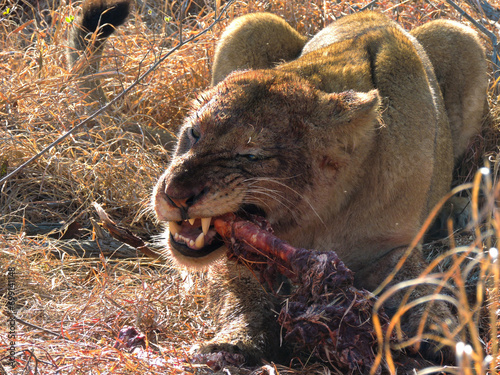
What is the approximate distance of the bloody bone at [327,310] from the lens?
2582mm

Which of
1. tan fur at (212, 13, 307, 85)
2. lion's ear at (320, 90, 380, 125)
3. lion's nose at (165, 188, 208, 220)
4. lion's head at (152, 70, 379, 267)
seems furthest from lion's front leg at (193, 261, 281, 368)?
tan fur at (212, 13, 307, 85)

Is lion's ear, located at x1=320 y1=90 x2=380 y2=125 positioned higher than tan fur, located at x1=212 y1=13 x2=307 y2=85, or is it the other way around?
lion's ear, located at x1=320 y1=90 x2=380 y2=125

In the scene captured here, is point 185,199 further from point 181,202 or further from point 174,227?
point 174,227

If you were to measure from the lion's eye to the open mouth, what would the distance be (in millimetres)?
377

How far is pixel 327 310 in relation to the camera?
2576 millimetres

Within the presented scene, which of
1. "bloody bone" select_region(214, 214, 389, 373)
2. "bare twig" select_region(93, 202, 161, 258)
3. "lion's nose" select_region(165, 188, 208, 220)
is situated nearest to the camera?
"bloody bone" select_region(214, 214, 389, 373)

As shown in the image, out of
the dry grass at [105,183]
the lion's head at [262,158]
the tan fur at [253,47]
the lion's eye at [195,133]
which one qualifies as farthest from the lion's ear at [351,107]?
the tan fur at [253,47]

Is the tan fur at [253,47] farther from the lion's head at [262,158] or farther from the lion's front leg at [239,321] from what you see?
the lion's front leg at [239,321]

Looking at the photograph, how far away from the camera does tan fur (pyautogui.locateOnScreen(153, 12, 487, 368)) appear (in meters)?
2.94

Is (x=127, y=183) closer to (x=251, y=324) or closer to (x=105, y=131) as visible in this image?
(x=105, y=131)

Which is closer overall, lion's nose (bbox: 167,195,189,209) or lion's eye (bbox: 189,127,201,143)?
lion's nose (bbox: 167,195,189,209)

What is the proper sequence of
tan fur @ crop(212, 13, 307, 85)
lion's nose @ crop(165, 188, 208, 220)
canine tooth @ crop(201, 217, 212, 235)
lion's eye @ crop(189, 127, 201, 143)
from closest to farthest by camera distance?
lion's nose @ crop(165, 188, 208, 220), canine tooth @ crop(201, 217, 212, 235), lion's eye @ crop(189, 127, 201, 143), tan fur @ crop(212, 13, 307, 85)

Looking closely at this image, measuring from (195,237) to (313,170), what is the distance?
24.3 inches

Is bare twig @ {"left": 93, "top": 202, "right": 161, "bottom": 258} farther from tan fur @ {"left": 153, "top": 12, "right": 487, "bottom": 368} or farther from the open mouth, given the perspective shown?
the open mouth
